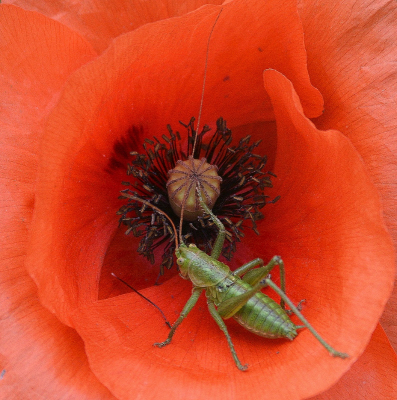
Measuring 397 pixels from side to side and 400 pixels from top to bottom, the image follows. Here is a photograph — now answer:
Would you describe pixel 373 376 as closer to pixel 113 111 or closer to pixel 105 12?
pixel 113 111

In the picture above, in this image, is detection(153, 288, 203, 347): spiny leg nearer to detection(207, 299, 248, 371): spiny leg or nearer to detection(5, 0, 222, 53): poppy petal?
detection(207, 299, 248, 371): spiny leg

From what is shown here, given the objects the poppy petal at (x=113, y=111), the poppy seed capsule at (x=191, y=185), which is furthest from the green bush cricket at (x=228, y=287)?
the poppy petal at (x=113, y=111)

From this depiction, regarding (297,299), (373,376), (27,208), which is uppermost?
(27,208)

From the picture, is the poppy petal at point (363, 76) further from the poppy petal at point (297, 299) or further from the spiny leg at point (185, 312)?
the spiny leg at point (185, 312)

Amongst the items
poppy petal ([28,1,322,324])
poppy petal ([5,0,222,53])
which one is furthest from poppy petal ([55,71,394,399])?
poppy petal ([5,0,222,53])

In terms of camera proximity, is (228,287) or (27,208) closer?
(27,208)

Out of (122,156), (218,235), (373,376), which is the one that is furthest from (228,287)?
(122,156)

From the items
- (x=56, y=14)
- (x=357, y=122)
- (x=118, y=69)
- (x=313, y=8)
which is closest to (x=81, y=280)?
(x=118, y=69)

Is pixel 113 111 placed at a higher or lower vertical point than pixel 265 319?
higher
